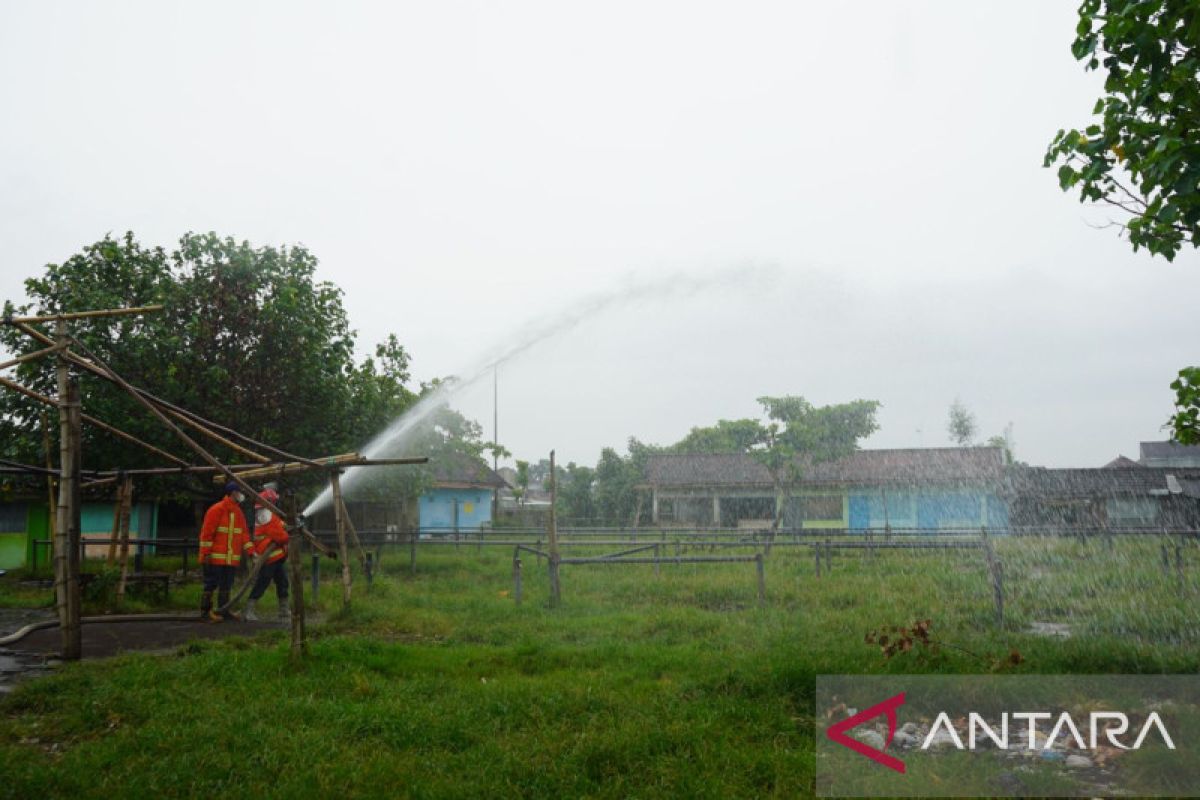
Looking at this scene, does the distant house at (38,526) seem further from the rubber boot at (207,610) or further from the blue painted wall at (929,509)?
the blue painted wall at (929,509)

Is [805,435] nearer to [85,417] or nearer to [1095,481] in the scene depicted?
[1095,481]

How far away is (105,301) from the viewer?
1606 centimetres

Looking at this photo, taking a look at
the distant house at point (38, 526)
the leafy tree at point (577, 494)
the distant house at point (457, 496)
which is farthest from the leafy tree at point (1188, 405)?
the leafy tree at point (577, 494)

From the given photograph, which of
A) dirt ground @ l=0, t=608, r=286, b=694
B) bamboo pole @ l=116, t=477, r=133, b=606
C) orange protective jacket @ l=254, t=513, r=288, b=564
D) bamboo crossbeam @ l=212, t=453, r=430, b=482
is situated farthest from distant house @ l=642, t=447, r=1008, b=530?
bamboo pole @ l=116, t=477, r=133, b=606

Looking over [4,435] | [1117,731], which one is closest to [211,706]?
[1117,731]

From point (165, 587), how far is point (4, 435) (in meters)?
8.03

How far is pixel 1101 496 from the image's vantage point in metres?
29.0

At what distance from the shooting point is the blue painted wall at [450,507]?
3344 centimetres

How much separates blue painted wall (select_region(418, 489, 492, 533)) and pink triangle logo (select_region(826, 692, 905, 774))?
2693cm

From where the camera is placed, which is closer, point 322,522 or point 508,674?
point 508,674

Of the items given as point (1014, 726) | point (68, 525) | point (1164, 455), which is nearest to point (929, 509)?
point (1014, 726)

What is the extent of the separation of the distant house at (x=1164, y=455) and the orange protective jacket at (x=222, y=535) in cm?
5824

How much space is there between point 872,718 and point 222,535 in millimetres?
9243

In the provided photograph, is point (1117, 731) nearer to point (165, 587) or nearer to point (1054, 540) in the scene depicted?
point (165, 587)
